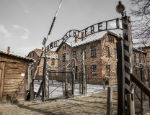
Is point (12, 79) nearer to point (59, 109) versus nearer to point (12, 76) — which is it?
point (12, 76)

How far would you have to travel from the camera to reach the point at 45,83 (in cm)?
998

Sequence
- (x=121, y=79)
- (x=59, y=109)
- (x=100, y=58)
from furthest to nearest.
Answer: (x=100, y=58) < (x=59, y=109) < (x=121, y=79)

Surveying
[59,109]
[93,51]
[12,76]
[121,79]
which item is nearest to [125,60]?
[121,79]

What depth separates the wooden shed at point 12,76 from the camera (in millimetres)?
10133

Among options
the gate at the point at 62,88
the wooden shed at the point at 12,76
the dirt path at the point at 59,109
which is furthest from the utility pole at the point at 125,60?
the wooden shed at the point at 12,76

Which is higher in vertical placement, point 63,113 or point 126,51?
point 126,51

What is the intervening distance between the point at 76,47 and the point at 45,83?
1889 centimetres

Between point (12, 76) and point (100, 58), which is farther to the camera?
point (100, 58)

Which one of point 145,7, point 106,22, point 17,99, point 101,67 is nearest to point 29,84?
point 17,99

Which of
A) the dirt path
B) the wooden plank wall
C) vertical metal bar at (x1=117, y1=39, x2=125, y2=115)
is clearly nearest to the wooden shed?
the wooden plank wall

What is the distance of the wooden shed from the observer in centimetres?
1013

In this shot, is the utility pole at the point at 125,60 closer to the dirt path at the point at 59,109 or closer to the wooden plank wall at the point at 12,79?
the dirt path at the point at 59,109

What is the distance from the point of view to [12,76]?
35.1 ft

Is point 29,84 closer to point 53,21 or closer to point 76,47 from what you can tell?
point 53,21
